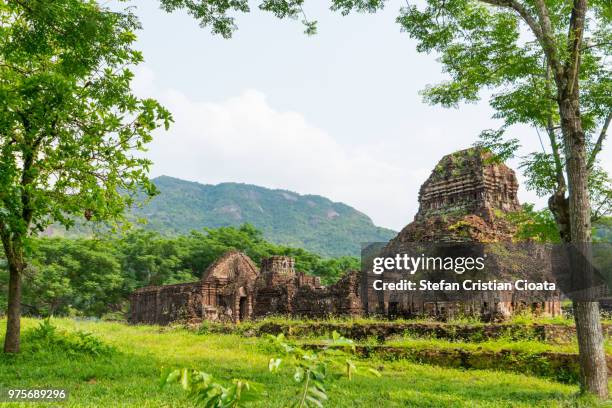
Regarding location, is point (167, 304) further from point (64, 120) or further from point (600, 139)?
point (600, 139)

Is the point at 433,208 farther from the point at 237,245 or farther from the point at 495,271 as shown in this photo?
the point at 237,245

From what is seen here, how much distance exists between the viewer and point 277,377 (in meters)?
9.59

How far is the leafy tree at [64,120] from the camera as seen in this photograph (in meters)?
7.43

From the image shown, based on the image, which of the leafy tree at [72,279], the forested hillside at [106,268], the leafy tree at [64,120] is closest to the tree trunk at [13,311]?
the leafy tree at [64,120]

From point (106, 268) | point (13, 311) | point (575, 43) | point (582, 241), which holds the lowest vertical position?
point (13, 311)

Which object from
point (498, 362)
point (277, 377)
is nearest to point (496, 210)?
point (498, 362)

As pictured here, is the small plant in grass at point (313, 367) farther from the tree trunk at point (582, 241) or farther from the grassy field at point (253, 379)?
the tree trunk at point (582, 241)

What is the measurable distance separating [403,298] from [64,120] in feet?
40.7

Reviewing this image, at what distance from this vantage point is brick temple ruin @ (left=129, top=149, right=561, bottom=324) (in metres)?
17.5

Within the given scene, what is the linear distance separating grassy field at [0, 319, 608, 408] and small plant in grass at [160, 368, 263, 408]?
3.15 meters

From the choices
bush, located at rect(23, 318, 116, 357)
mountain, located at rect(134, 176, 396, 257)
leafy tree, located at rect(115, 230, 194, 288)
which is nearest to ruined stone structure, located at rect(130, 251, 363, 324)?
leafy tree, located at rect(115, 230, 194, 288)

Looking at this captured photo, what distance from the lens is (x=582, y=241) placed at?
8172 millimetres

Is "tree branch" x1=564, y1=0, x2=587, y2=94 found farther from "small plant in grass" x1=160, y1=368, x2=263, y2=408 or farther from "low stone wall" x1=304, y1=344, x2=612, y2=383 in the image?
"small plant in grass" x1=160, y1=368, x2=263, y2=408

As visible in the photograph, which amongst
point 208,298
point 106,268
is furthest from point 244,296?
point 106,268
